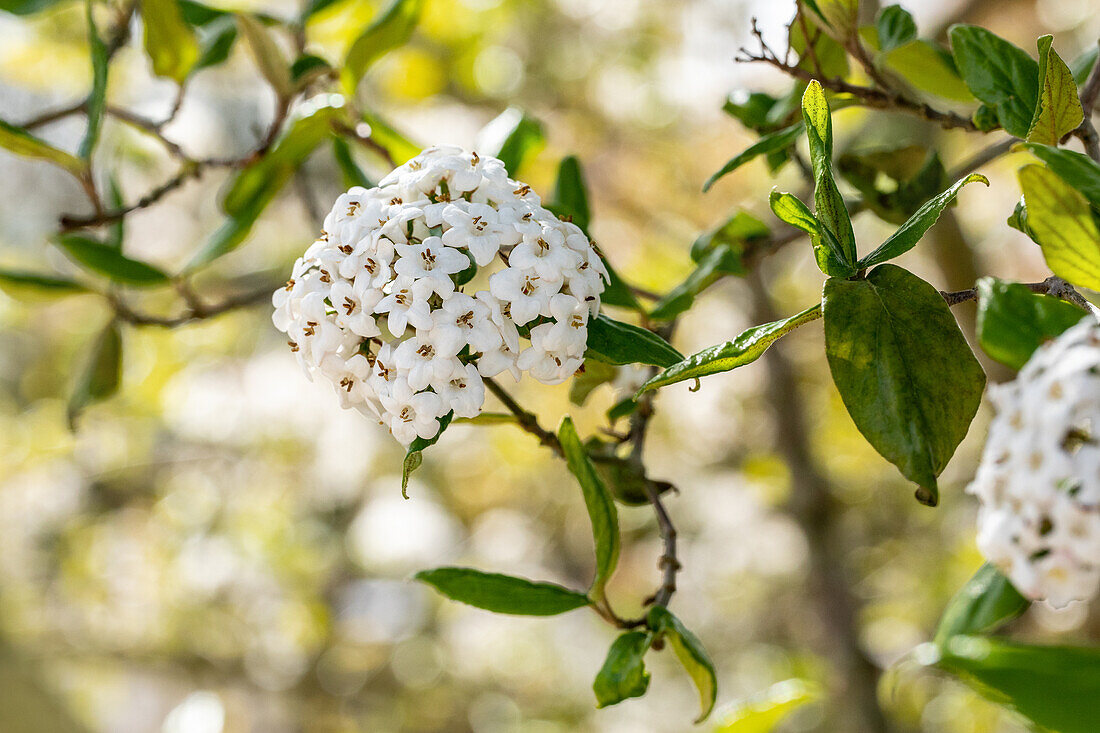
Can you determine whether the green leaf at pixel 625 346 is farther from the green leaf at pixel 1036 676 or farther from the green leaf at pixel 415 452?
the green leaf at pixel 1036 676

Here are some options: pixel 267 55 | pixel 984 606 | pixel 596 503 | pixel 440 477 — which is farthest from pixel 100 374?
pixel 440 477

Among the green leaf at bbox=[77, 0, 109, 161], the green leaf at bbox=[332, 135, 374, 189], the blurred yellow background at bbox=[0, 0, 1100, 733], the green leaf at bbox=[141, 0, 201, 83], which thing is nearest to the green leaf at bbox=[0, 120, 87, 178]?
the green leaf at bbox=[77, 0, 109, 161]

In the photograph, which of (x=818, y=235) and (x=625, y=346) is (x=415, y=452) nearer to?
(x=625, y=346)

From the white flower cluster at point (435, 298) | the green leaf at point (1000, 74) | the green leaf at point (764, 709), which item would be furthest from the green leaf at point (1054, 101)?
the green leaf at point (764, 709)

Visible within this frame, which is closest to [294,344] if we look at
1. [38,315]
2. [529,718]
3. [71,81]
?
[71,81]

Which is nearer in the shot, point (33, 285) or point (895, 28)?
point (895, 28)
